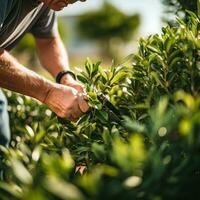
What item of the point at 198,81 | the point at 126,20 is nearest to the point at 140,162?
the point at 198,81

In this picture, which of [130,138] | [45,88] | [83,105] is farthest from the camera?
[45,88]

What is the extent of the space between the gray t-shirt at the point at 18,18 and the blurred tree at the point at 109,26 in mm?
53232

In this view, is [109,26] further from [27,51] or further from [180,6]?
[180,6]

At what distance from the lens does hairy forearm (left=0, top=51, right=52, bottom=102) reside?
10.3ft

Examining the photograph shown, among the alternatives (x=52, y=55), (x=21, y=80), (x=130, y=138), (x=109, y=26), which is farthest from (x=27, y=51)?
(x=130, y=138)

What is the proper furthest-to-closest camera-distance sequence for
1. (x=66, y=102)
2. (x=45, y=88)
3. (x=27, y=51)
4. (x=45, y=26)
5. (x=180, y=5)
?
(x=27, y=51) → (x=45, y=26) → (x=180, y=5) → (x=45, y=88) → (x=66, y=102)

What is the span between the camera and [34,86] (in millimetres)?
3160

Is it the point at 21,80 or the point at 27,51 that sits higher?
the point at 27,51

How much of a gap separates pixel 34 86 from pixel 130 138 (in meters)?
1.41

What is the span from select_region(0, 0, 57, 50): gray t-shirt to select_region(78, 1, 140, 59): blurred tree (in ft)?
175

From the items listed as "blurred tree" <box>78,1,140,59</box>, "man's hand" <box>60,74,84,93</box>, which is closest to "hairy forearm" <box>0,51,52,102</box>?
"man's hand" <box>60,74,84,93</box>

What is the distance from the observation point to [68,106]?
2930 millimetres

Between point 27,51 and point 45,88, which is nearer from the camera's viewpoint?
point 45,88

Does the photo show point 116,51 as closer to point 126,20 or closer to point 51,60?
point 126,20
